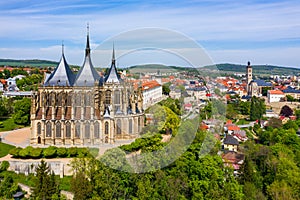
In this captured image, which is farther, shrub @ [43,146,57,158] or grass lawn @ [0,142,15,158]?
grass lawn @ [0,142,15,158]

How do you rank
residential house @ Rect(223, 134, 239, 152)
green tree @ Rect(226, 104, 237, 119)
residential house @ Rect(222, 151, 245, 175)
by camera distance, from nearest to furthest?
residential house @ Rect(222, 151, 245, 175), residential house @ Rect(223, 134, 239, 152), green tree @ Rect(226, 104, 237, 119)

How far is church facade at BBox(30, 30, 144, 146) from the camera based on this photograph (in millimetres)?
22609

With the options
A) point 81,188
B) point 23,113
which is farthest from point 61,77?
point 81,188

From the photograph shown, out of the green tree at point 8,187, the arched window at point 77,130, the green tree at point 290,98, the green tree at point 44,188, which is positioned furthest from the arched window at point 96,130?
the green tree at point 290,98

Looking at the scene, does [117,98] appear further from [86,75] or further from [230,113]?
[230,113]

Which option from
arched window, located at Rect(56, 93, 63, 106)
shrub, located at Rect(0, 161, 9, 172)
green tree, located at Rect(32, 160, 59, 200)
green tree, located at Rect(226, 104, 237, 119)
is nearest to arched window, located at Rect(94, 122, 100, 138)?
arched window, located at Rect(56, 93, 63, 106)

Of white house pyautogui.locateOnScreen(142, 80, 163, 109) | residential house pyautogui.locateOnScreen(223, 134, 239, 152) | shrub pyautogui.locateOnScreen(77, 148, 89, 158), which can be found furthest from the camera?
residential house pyautogui.locateOnScreen(223, 134, 239, 152)

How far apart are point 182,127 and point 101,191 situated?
401cm

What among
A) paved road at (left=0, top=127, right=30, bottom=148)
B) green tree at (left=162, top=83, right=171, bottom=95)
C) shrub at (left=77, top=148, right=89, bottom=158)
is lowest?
paved road at (left=0, top=127, right=30, bottom=148)

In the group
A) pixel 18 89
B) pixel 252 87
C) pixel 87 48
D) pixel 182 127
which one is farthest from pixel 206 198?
pixel 252 87

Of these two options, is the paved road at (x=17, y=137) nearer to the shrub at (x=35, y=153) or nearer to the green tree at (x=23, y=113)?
the green tree at (x=23, y=113)

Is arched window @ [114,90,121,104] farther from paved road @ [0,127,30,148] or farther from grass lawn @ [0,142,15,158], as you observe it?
grass lawn @ [0,142,15,158]

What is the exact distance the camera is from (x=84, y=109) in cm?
2277

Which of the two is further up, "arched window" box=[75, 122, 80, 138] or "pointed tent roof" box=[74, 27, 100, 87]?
"pointed tent roof" box=[74, 27, 100, 87]
